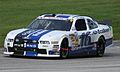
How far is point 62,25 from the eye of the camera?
19484mm

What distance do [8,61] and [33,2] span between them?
1356 inches

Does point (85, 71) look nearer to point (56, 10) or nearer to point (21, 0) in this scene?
point (56, 10)

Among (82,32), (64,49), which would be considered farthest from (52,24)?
(64,49)

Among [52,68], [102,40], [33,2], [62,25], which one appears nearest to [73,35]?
[62,25]

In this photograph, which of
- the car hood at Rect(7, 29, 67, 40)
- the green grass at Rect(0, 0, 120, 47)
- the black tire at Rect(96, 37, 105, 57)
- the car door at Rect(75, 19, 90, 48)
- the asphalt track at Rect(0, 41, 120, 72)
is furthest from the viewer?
the green grass at Rect(0, 0, 120, 47)

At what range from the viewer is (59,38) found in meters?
18.3

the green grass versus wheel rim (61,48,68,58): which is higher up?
the green grass

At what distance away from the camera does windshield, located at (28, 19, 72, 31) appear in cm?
1930

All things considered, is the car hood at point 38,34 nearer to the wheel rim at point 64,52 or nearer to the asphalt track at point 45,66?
the wheel rim at point 64,52

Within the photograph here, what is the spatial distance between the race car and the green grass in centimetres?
886

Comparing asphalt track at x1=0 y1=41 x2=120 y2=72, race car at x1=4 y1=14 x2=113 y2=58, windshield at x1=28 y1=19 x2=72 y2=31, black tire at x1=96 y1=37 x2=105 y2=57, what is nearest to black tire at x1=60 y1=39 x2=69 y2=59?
race car at x1=4 y1=14 x2=113 y2=58

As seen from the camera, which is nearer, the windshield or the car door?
the windshield

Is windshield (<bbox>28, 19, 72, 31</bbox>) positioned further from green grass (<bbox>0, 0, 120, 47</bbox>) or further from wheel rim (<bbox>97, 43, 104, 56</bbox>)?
green grass (<bbox>0, 0, 120, 47</bbox>)

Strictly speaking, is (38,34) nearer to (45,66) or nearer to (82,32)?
(82,32)
